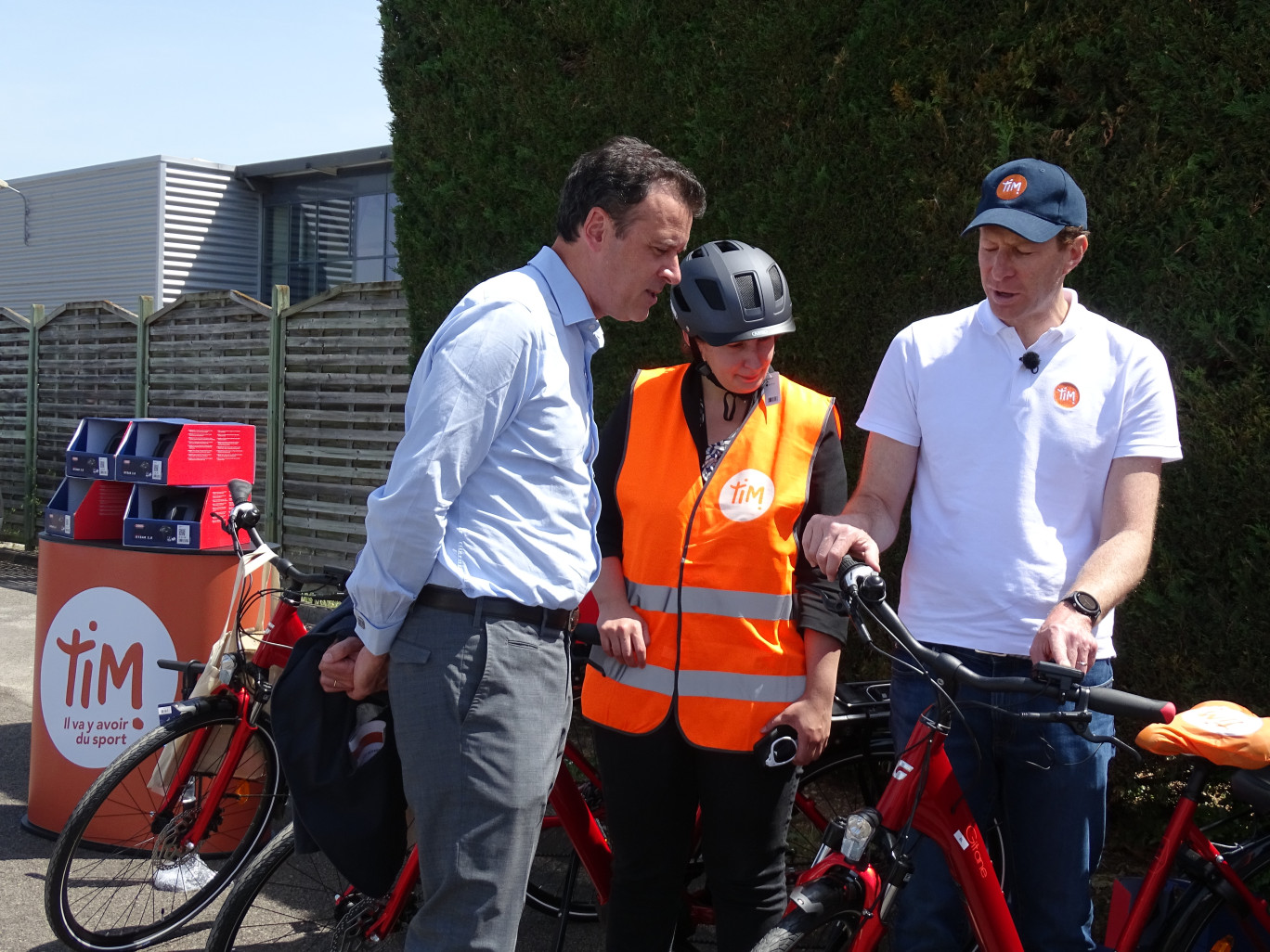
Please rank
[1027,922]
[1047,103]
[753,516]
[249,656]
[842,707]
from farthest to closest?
[249,656]
[1047,103]
[842,707]
[753,516]
[1027,922]

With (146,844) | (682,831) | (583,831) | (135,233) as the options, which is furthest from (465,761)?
(135,233)

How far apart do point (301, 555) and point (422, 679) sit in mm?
7873

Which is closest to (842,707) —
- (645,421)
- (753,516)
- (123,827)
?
(753,516)

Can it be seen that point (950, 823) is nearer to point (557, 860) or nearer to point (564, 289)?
point (564, 289)

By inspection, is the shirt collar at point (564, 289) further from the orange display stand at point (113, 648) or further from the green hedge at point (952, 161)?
the orange display stand at point (113, 648)

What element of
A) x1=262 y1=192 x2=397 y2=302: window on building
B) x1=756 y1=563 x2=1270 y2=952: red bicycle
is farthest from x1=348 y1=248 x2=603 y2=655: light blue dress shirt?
x1=262 y1=192 x2=397 y2=302: window on building

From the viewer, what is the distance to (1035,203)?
254cm

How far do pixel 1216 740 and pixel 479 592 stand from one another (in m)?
1.54

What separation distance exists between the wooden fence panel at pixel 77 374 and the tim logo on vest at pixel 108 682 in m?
7.84

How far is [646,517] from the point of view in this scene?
2.96 m

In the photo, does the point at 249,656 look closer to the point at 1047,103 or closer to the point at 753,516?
the point at 753,516

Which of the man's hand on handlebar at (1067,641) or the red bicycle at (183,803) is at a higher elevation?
the man's hand on handlebar at (1067,641)

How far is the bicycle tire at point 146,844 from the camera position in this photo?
386 centimetres

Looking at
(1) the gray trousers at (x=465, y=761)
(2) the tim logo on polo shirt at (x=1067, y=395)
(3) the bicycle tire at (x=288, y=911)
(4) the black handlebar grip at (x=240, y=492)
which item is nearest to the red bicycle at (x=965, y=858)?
(1) the gray trousers at (x=465, y=761)
